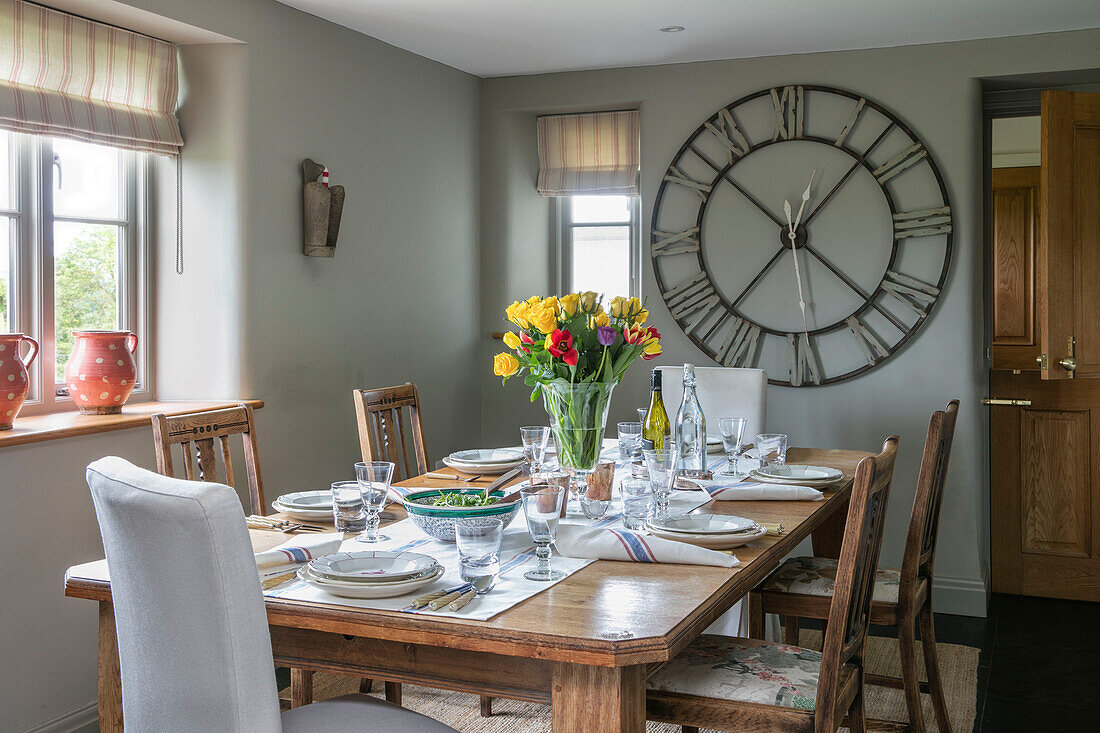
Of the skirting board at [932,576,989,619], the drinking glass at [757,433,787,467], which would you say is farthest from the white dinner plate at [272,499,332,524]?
the skirting board at [932,576,989,619]

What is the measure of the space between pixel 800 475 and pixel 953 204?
75.5 inches

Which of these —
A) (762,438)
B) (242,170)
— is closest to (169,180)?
(242,170)

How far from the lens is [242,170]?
3355 mm

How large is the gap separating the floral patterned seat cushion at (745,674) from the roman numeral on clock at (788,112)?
8.95ft

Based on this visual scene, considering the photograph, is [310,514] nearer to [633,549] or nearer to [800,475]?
[633,549]

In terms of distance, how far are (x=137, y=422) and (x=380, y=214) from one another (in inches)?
56.7

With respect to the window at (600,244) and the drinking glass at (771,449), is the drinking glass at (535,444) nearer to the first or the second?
the drinking glass at (771,449)

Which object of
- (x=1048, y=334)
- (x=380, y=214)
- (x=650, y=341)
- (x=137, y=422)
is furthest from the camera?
(x=380, y=214)

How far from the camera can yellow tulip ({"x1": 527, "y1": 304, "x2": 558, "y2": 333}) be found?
2256mm

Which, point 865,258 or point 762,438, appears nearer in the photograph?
point 762,438

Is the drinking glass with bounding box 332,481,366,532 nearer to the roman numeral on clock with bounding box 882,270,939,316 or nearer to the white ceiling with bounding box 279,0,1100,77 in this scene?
the white ceiling with bounding box 279,0,1100,77

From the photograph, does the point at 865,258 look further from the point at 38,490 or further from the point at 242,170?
the point at 38,490

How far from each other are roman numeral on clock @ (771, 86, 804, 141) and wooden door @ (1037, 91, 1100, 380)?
3.07 ft

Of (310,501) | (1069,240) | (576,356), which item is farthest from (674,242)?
(310,501)
